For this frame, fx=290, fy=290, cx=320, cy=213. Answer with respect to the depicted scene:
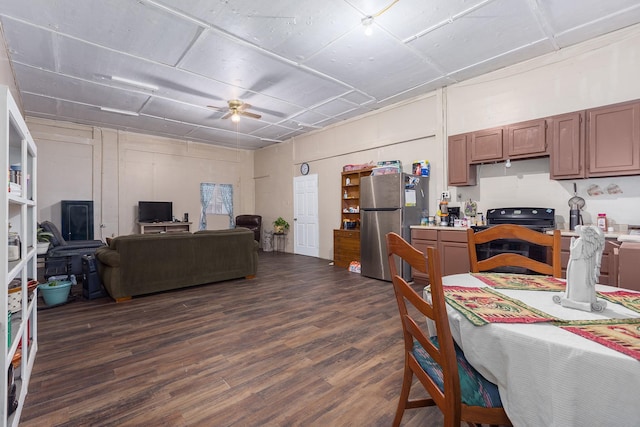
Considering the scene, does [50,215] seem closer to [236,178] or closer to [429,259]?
[236,178]

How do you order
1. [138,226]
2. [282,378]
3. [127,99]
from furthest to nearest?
[138,226]
[127,99]
[282,378]

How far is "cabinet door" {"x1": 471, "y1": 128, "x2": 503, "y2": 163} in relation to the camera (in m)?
3.96

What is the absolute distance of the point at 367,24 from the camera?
301 centimetres

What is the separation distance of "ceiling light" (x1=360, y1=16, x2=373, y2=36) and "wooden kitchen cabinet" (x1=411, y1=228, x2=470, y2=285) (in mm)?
2792

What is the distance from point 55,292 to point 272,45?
398 centimetres

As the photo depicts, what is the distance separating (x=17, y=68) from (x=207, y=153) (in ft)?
15.1

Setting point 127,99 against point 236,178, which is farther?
point 236,178

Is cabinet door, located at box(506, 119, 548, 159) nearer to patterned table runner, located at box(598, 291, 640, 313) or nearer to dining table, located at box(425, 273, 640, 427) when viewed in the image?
patterned table runner, located at box(598, 291, 640, 313)

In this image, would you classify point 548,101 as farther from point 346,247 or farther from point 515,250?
point 346,247

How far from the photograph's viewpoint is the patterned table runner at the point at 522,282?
1.41m

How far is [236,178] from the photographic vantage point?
A: 9.06m

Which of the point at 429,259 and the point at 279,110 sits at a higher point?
the point at 279,110

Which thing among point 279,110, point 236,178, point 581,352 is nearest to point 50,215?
point 236,178

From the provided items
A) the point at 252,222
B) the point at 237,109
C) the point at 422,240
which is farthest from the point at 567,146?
the point at 252,222
